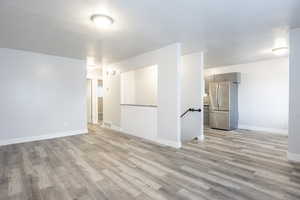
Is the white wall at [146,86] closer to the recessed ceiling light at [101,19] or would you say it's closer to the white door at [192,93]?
the white door at [192,93]

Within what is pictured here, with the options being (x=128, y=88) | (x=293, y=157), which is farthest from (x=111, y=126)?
(x=293, y=157)

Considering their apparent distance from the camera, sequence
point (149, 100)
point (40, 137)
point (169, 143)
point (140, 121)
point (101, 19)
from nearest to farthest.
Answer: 1. point (101, 19)
2. point (169, 143)
3. point (40, 137)
4. point (140, 121)
5. point (149, 100)

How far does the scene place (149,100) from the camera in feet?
21.3

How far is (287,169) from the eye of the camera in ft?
9.24

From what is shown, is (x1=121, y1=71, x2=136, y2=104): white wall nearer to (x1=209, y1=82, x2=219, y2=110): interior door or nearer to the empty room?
the empty room

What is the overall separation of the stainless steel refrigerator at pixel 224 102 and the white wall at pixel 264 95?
33cm

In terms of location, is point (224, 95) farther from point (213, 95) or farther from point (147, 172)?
point (147, 172)

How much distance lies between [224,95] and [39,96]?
6.37 metres

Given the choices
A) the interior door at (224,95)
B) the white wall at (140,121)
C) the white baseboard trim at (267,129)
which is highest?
the interior door at (224,95)

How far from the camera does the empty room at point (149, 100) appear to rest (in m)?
2.33

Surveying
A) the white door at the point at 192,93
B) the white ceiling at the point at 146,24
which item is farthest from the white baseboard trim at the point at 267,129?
the white ceiling at the point at 146,24

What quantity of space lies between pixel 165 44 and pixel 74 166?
3381 mm

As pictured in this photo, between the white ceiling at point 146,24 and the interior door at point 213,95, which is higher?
the white ceiling at point 146,24

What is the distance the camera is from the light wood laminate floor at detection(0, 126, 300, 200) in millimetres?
2102
